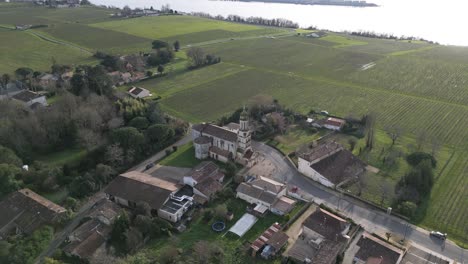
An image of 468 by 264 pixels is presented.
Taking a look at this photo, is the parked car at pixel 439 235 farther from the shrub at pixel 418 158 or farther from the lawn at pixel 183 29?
the lawn at pixel 183 29

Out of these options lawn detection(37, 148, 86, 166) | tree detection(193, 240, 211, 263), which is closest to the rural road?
lawn detection(37, 148, 86, 166)

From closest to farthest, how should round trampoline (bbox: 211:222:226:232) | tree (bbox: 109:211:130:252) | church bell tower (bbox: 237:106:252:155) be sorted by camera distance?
tree (bbox: 109:211:130:252) → round trampoline (bbox: 211:222:226:232) → church bell tower (bbox: 237:106:252:155)

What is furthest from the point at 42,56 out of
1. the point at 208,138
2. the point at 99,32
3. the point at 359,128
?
the point at 359,128

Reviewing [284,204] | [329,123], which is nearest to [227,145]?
[284,204]

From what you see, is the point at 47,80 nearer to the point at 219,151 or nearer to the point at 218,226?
the point at 219,151

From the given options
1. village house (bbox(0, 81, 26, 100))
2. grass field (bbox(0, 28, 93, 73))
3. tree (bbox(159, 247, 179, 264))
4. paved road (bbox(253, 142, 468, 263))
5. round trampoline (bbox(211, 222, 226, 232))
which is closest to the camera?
tree (bbox(159, 247, 179, 264))

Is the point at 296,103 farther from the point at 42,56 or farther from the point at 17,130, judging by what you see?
the point at 42,56

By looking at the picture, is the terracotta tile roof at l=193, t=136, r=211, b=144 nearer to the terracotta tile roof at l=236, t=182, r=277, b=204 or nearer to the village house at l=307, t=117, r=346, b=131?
the terracotta tile roof at l=236, t=182, r=277, b=204
